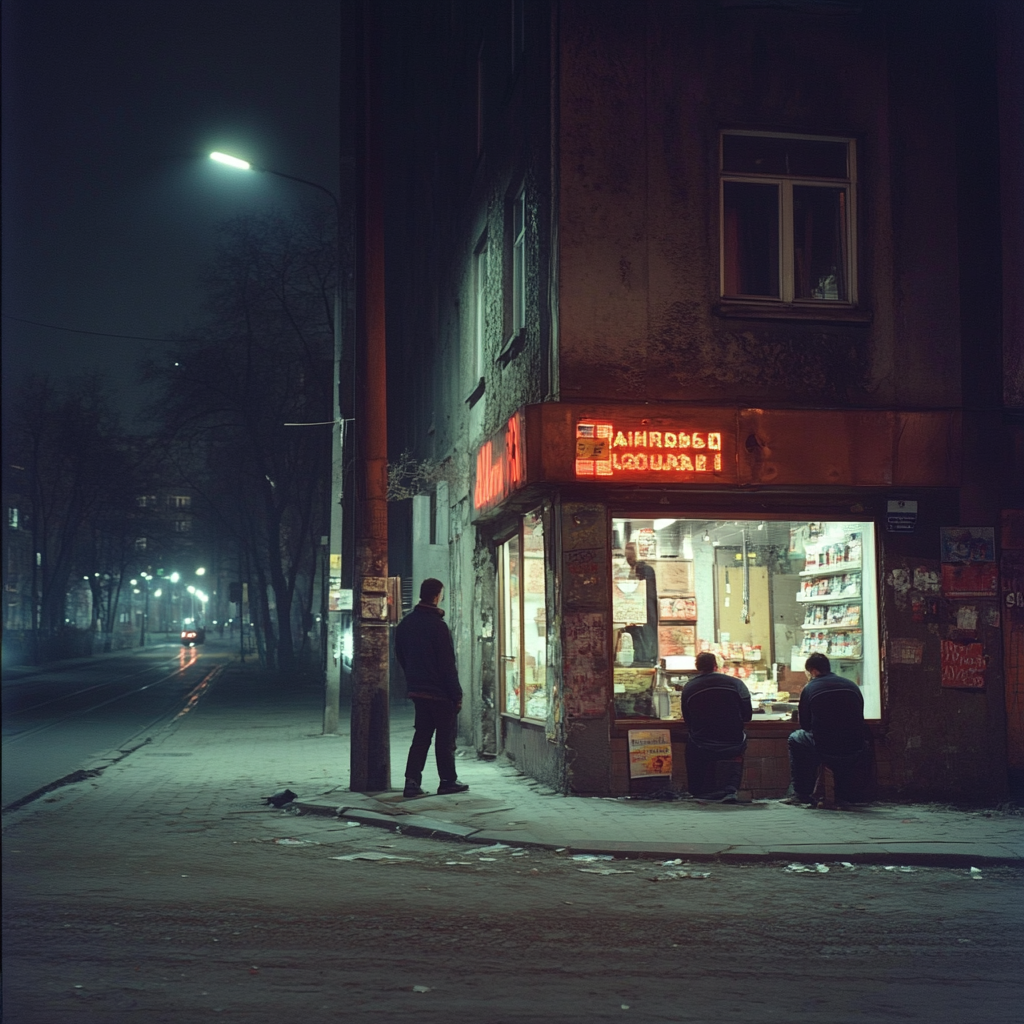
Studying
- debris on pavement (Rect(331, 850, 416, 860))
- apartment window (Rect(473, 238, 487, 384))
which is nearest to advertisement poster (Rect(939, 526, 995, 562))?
debris on pavement (Rect(331, 850, 416, 860))

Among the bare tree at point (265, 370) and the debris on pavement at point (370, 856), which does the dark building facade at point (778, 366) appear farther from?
the bare tree at point (265, 370)

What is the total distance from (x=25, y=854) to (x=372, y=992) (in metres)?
4.57

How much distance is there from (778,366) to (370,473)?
3.99 meters

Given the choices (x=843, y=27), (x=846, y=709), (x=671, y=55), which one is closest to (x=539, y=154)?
(x=671, y=55)

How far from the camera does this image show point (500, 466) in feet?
41.5

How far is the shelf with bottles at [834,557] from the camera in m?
12.0

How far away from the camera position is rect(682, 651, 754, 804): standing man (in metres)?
11.1

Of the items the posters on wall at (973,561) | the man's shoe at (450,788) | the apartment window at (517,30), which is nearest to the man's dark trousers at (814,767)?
the posters on wall at (973,561)

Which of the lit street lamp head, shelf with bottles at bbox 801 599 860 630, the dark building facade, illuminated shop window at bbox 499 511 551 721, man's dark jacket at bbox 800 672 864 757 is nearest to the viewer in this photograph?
man's dark jacket at bbox 800 672 864 757

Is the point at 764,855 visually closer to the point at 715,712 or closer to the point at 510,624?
the point at 715,712

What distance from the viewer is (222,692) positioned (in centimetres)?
3130

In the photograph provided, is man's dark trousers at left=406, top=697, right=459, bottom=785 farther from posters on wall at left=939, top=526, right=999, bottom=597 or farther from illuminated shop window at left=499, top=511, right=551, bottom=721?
posters on wall at left=939, top=526, right=999, bottom=597

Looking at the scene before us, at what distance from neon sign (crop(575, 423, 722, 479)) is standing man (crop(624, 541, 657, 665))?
42.8 inches

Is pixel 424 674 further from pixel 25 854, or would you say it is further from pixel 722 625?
pixel 25 854
